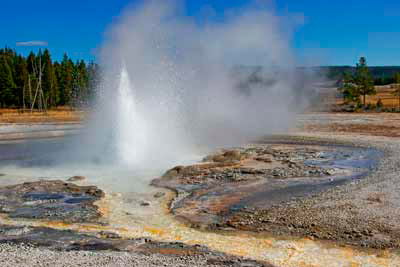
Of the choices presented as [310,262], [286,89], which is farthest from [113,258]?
[286,89]

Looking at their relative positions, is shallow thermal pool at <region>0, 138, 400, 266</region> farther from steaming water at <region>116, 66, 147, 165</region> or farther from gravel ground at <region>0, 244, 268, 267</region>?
steaming water at <region>116, 66, 147, 165</region>

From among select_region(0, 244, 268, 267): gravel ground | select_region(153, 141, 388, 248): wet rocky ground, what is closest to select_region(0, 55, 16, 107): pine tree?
select_region(153, 141, 388, 248): wet rocky ground

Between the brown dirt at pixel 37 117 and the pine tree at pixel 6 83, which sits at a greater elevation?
the pine tree at pixel 6 83

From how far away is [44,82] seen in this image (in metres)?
48.0

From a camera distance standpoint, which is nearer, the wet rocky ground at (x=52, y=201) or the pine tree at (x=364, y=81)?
the wet rocky ground at (x=52, y=201)

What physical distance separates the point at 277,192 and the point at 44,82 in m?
42.2

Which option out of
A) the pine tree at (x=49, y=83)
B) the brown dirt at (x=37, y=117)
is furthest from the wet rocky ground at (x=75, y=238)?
the pine tree at (x=49, y=83)

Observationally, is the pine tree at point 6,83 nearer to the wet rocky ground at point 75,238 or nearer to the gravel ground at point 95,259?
the wet rocky ground at point 75,238

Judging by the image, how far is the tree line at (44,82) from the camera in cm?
4628

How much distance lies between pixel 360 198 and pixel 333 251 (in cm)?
319

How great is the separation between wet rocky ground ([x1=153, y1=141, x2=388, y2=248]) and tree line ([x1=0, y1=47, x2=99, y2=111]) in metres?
33.0

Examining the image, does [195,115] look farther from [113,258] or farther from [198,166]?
[113,258]

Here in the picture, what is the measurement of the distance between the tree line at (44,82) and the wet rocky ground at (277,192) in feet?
108

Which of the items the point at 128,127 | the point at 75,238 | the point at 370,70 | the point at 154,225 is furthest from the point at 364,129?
the point at 370,70
